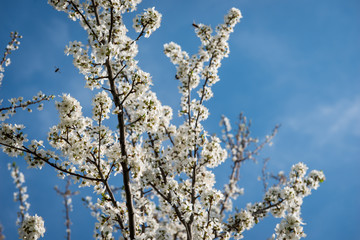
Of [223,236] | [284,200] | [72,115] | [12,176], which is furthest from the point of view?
[12,176]

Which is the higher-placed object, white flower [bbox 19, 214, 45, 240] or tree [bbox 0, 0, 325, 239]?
tree [bbox 0, 0, 325, 239]

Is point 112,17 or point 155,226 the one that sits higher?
point 112,17

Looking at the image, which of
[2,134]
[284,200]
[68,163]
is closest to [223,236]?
[284,200]

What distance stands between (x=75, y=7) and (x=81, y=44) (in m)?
0.95

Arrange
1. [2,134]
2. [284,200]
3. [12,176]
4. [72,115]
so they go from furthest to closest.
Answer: [12,176] → [284,200] → [72,115] → [2,134]

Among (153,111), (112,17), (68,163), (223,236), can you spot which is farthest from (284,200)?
(112,17)

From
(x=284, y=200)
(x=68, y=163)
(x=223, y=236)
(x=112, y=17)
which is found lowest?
(x=223, y=236)

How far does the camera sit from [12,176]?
12656 millimetres

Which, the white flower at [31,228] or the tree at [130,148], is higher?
the tree at [130,148]

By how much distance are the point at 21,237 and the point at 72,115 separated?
311 centimetres

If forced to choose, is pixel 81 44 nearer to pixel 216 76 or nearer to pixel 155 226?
pixel 216 76

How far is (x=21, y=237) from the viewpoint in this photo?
5930 mm

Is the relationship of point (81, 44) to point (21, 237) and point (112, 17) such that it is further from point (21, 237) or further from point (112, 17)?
point (21, 237)

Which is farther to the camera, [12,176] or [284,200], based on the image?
[12,176]
